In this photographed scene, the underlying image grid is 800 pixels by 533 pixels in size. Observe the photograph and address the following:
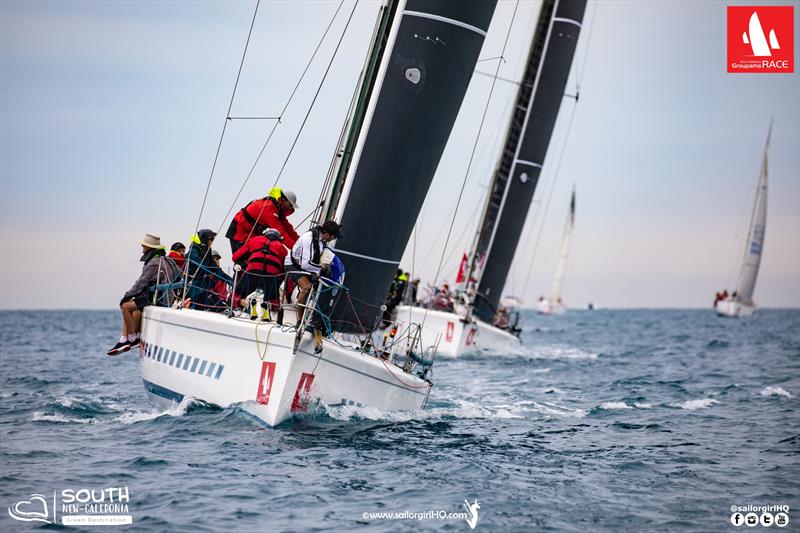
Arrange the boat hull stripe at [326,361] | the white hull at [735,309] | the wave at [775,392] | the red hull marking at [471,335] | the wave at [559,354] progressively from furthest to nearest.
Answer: the white hull at [735,309]
the wave at [559,354]
the red hull marking at [471,335]
the wave at [775,392]
the boat hull stripe at [326,361]

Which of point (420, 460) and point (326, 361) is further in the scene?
point (326, 361)

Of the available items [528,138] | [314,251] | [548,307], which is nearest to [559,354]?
[528,138]

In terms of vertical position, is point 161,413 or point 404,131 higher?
point 404,131

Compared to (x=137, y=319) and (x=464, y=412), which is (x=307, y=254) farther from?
(x=464, y=412)

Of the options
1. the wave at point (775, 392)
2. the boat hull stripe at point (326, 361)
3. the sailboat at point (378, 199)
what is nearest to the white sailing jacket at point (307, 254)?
the sailboat at point (378, 199)

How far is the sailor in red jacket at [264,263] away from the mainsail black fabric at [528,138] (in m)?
13.3

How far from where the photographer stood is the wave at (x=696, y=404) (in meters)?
12.0

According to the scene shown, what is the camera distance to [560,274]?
84.6 m

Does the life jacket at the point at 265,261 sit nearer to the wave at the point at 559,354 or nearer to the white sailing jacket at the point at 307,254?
the white sailing jacket at the point at 307,254

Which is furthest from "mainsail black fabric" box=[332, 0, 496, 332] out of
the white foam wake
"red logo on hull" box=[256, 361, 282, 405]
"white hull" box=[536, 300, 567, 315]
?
"white hull" box=[536, 300, 567, 315]

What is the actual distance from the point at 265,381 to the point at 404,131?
9.58 feet

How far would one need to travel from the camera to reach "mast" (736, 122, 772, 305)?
57.8m

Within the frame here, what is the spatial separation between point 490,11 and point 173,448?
5414 mm

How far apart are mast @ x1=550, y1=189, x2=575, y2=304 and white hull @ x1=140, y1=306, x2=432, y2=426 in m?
57.3
